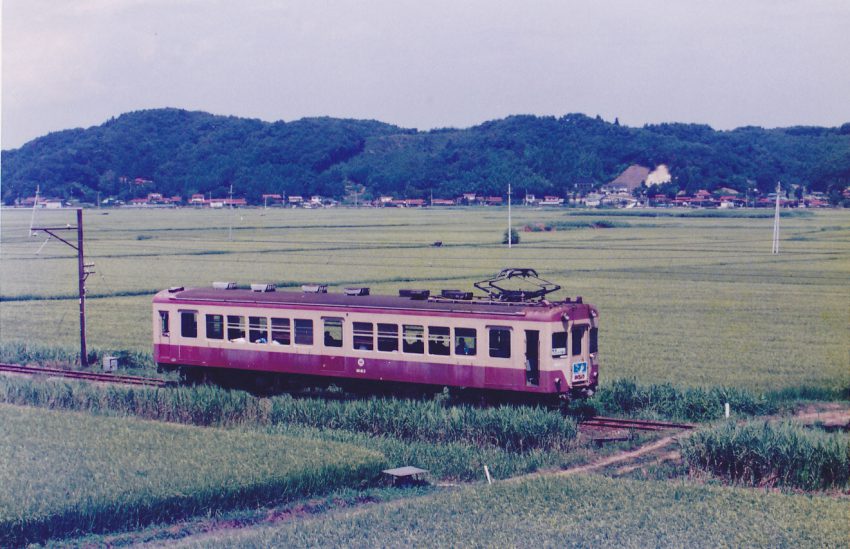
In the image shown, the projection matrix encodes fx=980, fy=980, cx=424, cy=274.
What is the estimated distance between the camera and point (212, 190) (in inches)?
4995

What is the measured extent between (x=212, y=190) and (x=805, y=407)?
11225 centimetres

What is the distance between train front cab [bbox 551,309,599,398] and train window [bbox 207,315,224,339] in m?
8.75

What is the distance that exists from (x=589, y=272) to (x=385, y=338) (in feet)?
101

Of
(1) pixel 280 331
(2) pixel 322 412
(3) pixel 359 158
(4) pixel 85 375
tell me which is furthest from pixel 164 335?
(3) pixel 359 158

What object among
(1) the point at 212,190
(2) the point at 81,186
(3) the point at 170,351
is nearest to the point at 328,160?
(1) the point at 212,190

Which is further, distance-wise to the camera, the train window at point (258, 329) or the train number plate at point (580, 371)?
the train window at point (258, 329)

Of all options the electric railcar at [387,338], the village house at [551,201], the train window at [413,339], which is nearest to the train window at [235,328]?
the electric railcar at [387,338]

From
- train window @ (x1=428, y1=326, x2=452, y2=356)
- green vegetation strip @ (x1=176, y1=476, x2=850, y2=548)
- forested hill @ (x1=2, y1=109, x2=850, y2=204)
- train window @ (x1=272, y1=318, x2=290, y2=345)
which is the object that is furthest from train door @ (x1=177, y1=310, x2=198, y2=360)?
forested hill @ (x1=2, y1=109, x2=850, y2=204)

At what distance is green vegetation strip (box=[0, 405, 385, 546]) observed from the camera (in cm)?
1388

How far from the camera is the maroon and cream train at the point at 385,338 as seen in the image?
19906mm

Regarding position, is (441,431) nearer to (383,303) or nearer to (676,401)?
(383,303)

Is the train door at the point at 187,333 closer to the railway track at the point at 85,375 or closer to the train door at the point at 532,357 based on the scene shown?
the railway track at the point at 85,375

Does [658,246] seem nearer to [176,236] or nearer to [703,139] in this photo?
[176,236]

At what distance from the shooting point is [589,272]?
50.8 metres
